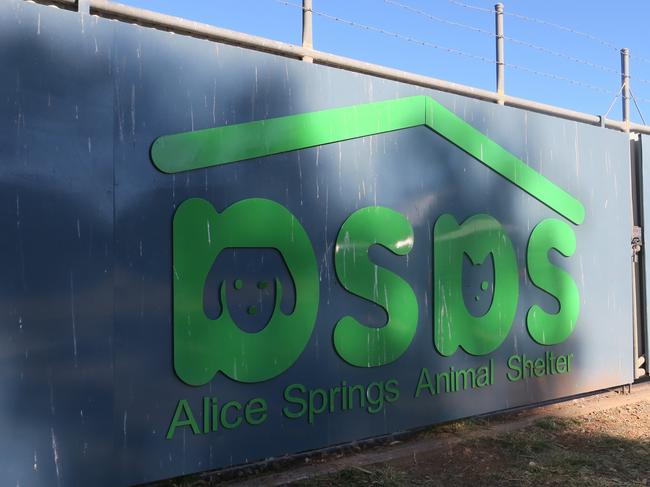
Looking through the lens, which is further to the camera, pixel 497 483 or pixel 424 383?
pixel 424 383

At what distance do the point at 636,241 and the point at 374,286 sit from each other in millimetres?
3734

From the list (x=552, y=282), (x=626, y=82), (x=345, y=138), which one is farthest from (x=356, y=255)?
(x=626, y=82)

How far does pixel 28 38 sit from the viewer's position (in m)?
3.67

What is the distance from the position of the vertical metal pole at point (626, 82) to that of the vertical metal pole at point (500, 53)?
1.86 m

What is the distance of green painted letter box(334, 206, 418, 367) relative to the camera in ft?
16.1

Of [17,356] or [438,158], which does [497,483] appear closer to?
[438,158]

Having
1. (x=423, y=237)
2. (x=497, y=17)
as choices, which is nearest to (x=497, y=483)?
(x=423, y=237)

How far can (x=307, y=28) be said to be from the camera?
203 inches

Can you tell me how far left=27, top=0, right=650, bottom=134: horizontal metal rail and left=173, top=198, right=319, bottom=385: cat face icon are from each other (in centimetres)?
121

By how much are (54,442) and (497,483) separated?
2704mm

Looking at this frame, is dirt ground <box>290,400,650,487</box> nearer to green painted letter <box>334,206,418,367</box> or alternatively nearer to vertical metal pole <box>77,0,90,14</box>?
green painted letter <box>334,206,418,367</box>

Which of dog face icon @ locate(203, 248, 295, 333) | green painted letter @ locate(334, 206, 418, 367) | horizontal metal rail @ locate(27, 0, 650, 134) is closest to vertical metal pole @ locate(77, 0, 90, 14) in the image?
horizontal metal rail @ locate(27, 0, 650, 134)

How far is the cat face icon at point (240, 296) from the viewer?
4.16m

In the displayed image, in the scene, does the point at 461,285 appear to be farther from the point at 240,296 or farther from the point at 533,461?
the point at 240,296
